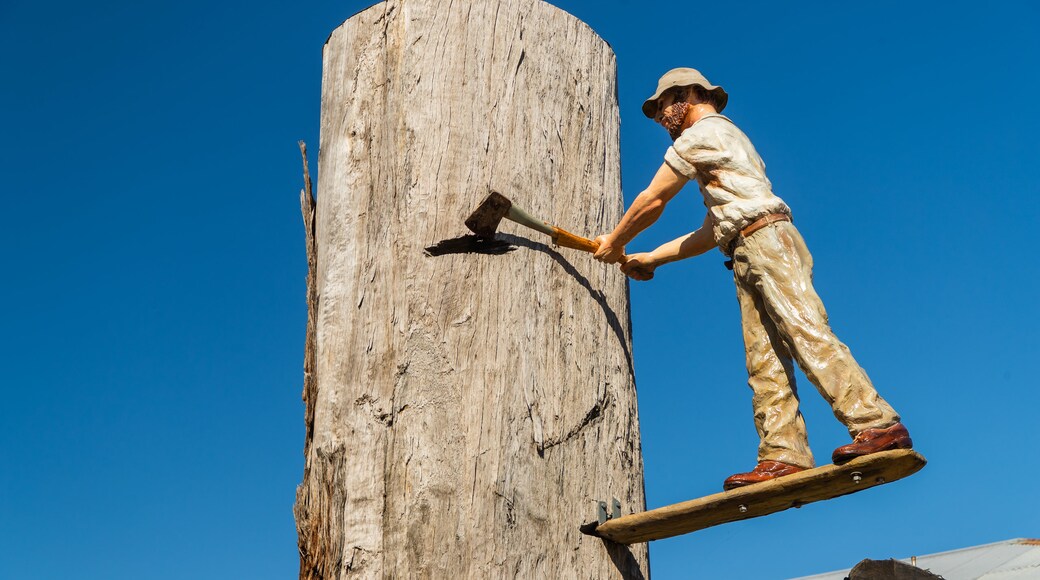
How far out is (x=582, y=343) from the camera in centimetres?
437

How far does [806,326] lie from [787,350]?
0.84 feet

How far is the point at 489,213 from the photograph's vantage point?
4.24 m

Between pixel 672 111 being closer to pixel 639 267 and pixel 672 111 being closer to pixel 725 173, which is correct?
pixel 725 173

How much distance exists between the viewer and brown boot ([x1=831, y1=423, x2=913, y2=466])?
374 centimetres

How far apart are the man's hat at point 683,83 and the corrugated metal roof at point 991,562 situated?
13.8 ft

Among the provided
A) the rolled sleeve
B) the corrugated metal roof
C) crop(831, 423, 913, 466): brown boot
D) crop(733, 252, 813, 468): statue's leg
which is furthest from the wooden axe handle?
the corrugated metal roof

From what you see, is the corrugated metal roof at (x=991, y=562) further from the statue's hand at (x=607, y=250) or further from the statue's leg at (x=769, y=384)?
the statue's hand at (x=607, y=250)

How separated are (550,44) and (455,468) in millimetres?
1732

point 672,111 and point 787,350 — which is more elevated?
point 672,111

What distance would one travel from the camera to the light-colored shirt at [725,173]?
4395 millimetres

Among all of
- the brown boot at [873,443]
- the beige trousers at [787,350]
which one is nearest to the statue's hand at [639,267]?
the beige trousers at [787,350]

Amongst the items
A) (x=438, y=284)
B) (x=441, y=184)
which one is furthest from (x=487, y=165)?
(x=438, y=284)

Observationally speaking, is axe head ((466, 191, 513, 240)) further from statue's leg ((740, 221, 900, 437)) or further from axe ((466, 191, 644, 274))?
statue's leg ((740, 221, 900, 437))

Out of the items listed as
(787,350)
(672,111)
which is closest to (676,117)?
(672,111)
